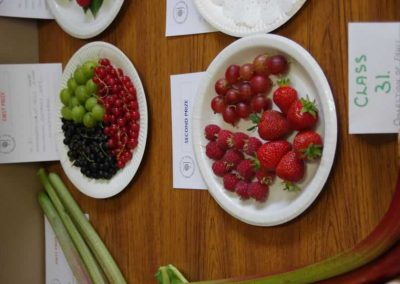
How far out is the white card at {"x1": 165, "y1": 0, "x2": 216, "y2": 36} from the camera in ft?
3.02

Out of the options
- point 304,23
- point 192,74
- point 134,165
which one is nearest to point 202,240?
point 134,165

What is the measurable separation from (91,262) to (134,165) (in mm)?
285

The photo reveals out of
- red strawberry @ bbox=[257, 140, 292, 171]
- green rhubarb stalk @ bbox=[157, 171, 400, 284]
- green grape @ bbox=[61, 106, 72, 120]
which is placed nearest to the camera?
green rhubarb stalk @ bbox=[157, 171, 400, 284]

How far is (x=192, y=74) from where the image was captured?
939 millimetres

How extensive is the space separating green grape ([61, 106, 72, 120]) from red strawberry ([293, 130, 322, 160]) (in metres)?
0.62

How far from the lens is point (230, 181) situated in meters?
0.83

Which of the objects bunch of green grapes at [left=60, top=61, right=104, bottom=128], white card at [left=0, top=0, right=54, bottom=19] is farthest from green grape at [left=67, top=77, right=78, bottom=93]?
white card at [left=0, top=0, right=54, bottom=19]

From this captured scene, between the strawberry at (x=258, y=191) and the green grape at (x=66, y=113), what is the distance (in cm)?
55

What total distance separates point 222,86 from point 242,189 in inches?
7.9

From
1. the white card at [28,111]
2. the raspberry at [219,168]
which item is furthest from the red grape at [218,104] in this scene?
the white card at [28,111]

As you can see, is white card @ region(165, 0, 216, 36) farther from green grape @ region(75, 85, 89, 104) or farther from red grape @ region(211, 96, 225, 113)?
green grape @ region(75, 85, 89, 104)

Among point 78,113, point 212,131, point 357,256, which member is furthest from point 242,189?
point 78,113

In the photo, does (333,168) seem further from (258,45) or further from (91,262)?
(91,262)

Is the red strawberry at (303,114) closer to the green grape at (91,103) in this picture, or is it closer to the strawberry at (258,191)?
the strawberry at (258,191)
